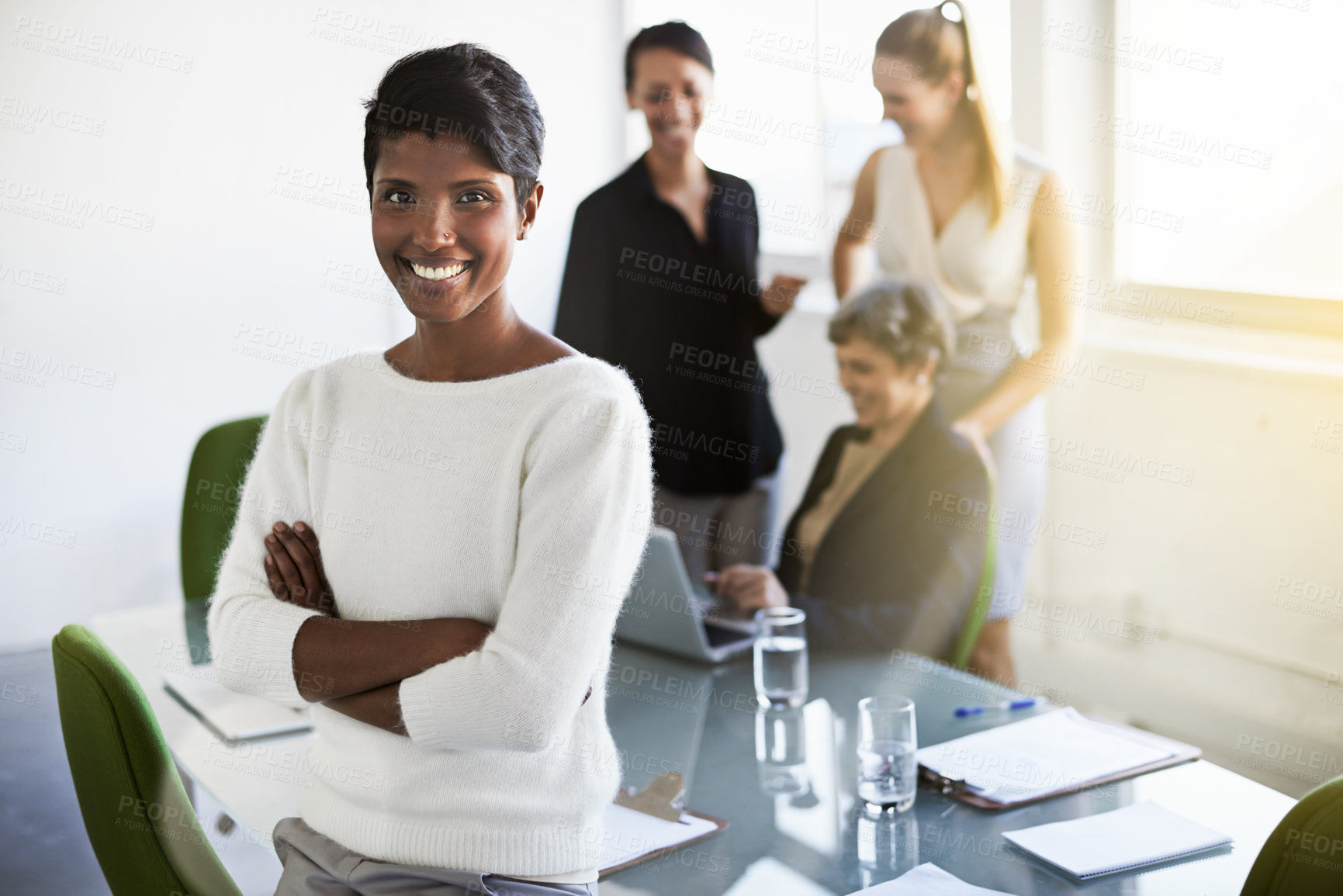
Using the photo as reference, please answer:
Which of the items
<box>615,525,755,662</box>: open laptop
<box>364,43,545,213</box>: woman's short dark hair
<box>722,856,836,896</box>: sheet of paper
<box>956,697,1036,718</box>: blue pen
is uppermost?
<box>364,43,545,213</box>: woman's short dark hair

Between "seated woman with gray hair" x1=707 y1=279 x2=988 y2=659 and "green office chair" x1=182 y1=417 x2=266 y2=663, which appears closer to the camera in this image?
"seated woman with gray hair" x1=707 y1=279 x2=988 y2=659

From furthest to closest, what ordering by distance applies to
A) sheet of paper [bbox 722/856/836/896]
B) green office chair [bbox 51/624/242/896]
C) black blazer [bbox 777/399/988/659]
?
black blazer [bbox 777/399/988/659] < sheet of paper [bbox 722/856/836/896] < green office chair [bbox 51/624/242/896]

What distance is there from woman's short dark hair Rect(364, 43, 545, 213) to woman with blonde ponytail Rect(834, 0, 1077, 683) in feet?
5.80

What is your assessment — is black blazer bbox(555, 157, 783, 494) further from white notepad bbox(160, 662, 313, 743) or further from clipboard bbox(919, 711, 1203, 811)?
clipboard bbox(919, 711, 1203, 811)

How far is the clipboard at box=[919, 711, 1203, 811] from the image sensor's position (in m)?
1.39

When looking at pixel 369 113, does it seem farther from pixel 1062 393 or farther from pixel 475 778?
pixel 1062 393

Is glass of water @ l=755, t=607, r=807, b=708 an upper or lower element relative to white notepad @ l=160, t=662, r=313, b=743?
upper

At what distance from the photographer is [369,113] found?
3.86 ft

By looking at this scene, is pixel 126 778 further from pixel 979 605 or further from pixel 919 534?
pixel 919 534

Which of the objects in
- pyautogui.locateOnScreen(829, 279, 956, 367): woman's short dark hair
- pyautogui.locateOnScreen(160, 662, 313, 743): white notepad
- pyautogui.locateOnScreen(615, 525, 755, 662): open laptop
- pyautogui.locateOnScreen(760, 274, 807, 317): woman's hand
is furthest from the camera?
pyautogui.locateOnScreen(760, 274, 807, 317): woman's hand

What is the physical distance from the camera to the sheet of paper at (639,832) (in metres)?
1.29

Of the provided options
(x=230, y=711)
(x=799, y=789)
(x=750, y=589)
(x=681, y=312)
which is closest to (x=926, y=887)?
(x=799, y=789)

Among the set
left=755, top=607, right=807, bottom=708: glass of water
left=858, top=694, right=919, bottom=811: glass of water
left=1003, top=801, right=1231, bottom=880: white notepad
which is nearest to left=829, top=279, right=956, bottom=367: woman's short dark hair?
left=755, top=607, right=807, bottom=708: glass of water

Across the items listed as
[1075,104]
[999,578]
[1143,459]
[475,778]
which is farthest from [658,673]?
[1075,104]
